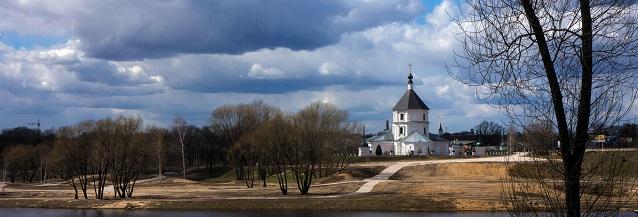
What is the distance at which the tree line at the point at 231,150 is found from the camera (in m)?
67.3

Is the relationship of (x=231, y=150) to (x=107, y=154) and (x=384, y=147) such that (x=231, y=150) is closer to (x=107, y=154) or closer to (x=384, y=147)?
(x=107, y=154)

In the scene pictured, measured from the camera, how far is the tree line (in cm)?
6731

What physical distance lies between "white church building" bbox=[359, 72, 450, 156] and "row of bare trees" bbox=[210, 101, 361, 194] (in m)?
23.5

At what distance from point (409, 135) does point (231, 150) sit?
3913 cm

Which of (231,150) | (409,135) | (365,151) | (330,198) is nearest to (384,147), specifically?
(365,151)

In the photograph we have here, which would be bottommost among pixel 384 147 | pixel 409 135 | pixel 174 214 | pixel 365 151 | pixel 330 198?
pixel 174 214

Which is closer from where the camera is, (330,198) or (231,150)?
(330,198)

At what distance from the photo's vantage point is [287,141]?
66.6 metres

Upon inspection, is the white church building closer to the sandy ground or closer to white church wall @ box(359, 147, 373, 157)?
white church wall @ box(359, 147, 373, 157)

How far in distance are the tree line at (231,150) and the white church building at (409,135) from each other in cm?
2352

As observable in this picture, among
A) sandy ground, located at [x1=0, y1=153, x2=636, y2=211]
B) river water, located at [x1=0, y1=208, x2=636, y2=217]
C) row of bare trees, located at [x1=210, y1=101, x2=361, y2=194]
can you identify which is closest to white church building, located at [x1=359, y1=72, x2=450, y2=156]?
row of bare trees, located at [x1=210, y1=101, x2=361, y2=194]

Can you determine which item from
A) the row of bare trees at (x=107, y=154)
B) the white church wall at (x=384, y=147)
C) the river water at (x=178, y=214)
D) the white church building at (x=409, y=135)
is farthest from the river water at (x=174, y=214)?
the white church wall at (x=384, y=147)

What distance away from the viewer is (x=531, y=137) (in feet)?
29.0

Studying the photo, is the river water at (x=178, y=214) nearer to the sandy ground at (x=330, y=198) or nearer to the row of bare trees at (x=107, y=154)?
the sandy ground at (x=330, y=198)
